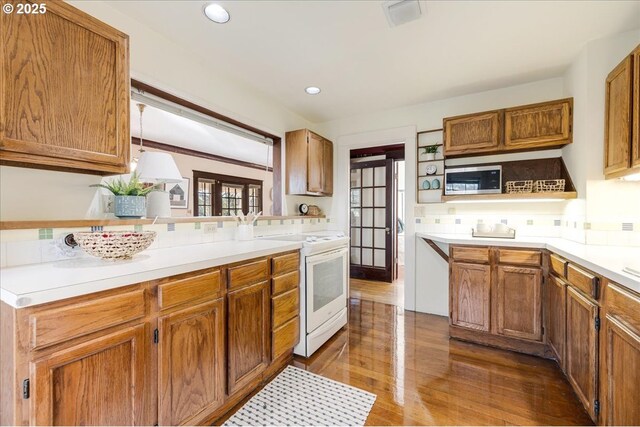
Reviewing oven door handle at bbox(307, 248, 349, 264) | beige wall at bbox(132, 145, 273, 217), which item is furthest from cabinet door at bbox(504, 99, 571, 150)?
beige wall at bbox(132, 145, 273, 217)

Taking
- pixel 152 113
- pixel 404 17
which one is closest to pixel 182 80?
pixel 152 113

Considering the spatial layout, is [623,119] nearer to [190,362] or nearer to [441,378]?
[441,378]

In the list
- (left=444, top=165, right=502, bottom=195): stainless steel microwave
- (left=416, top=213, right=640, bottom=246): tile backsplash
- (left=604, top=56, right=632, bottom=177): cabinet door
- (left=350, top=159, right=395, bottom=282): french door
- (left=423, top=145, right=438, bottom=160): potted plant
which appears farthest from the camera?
(left=350, top=159, right=395, bottom=282): french door

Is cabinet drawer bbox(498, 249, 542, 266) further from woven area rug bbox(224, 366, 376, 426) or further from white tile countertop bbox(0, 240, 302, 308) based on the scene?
white tile countertop bbox(0, 240, 302, 308)

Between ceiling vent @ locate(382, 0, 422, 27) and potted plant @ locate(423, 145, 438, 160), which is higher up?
ceiling vent @ locate(382, 0, 422, 27)

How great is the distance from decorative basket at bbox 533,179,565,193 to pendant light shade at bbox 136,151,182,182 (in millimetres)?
3021

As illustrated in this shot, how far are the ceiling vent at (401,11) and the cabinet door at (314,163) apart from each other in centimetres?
159

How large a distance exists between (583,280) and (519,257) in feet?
2.30

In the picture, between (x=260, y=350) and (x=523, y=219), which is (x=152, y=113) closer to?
(x=260, y=350)

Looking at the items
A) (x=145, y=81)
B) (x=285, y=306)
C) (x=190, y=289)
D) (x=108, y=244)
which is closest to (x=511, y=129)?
(x=285, y=306)

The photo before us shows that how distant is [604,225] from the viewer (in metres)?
2.06

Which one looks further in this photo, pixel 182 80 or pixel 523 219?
pixel 523 219

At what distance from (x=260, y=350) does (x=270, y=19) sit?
215 cm

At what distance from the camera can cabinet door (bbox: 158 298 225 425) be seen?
1.25 meters
